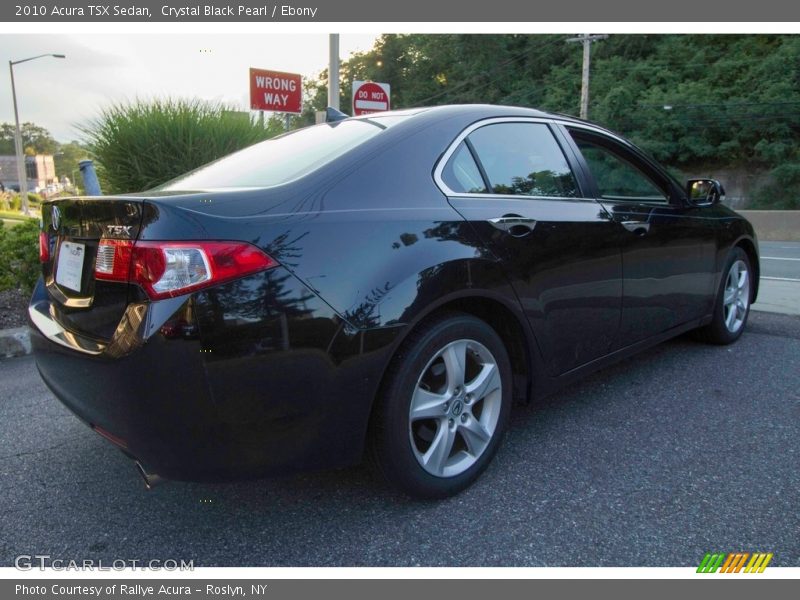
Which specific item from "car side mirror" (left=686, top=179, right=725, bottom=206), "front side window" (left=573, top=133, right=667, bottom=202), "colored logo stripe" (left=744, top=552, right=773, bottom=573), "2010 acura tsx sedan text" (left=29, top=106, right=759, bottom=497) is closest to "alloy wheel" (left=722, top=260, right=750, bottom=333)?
"car side mirror" (left=686, top=179, right=725, bottom=206)

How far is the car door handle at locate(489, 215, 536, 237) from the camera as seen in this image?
245 cm

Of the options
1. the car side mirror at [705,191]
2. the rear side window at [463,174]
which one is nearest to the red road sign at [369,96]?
the car side mirror at [705,191]

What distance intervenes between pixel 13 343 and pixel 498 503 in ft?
12.7

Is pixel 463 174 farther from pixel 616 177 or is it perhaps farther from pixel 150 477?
pixel 150 477

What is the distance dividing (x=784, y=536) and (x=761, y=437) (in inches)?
34.4

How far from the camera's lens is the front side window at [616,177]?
3.21 meters

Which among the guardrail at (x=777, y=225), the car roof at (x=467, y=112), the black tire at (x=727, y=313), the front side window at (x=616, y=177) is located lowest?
the guardrail at (x=777, y=225)

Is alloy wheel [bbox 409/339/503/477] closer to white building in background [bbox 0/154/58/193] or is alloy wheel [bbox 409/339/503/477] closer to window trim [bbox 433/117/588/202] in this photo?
window trim [bbox 433/117/588/202]

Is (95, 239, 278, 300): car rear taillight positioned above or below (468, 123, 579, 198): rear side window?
below

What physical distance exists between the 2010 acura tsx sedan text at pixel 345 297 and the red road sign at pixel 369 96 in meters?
5.33

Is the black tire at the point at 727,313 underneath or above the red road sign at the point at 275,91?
underneath

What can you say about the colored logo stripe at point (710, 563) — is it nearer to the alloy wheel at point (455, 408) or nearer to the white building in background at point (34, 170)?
the alloy wheel at point (455, 408)

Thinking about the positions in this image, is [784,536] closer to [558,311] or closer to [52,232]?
[558,311]

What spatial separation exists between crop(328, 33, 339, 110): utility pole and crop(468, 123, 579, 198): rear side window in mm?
5604
